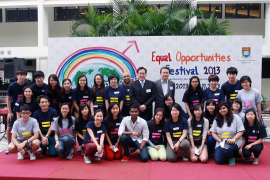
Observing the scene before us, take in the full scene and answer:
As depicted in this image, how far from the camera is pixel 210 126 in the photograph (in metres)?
4.64

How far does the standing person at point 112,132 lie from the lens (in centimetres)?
439

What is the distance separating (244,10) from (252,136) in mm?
10581

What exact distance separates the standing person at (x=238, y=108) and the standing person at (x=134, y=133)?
63.6 inches

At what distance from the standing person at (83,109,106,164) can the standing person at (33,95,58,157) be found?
697 mm

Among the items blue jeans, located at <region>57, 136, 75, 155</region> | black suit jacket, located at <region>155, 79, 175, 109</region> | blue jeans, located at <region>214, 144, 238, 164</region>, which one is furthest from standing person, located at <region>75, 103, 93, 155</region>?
blue jeans, located at <region>214, 144, 238, 164</region>

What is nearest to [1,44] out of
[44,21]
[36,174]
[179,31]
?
[44,21]

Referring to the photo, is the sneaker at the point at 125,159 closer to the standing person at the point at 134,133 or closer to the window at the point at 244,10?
the standing person at the point at 134,133

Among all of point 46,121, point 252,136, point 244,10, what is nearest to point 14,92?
point 46,121

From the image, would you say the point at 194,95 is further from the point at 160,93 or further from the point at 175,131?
the point at 175,131

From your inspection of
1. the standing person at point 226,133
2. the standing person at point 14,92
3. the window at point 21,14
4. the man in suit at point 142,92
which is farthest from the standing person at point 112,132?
the window at point 21,14

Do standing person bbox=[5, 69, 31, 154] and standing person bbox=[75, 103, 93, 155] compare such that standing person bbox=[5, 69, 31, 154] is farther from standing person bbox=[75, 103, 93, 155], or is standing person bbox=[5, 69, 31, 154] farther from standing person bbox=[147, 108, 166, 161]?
standing person bbox=[147, 108, 166, 161]

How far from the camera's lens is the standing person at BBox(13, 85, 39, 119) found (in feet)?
15.1

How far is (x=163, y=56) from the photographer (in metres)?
5.62

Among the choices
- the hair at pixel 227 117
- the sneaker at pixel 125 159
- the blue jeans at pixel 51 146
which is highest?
the hair at pixel 227 117
